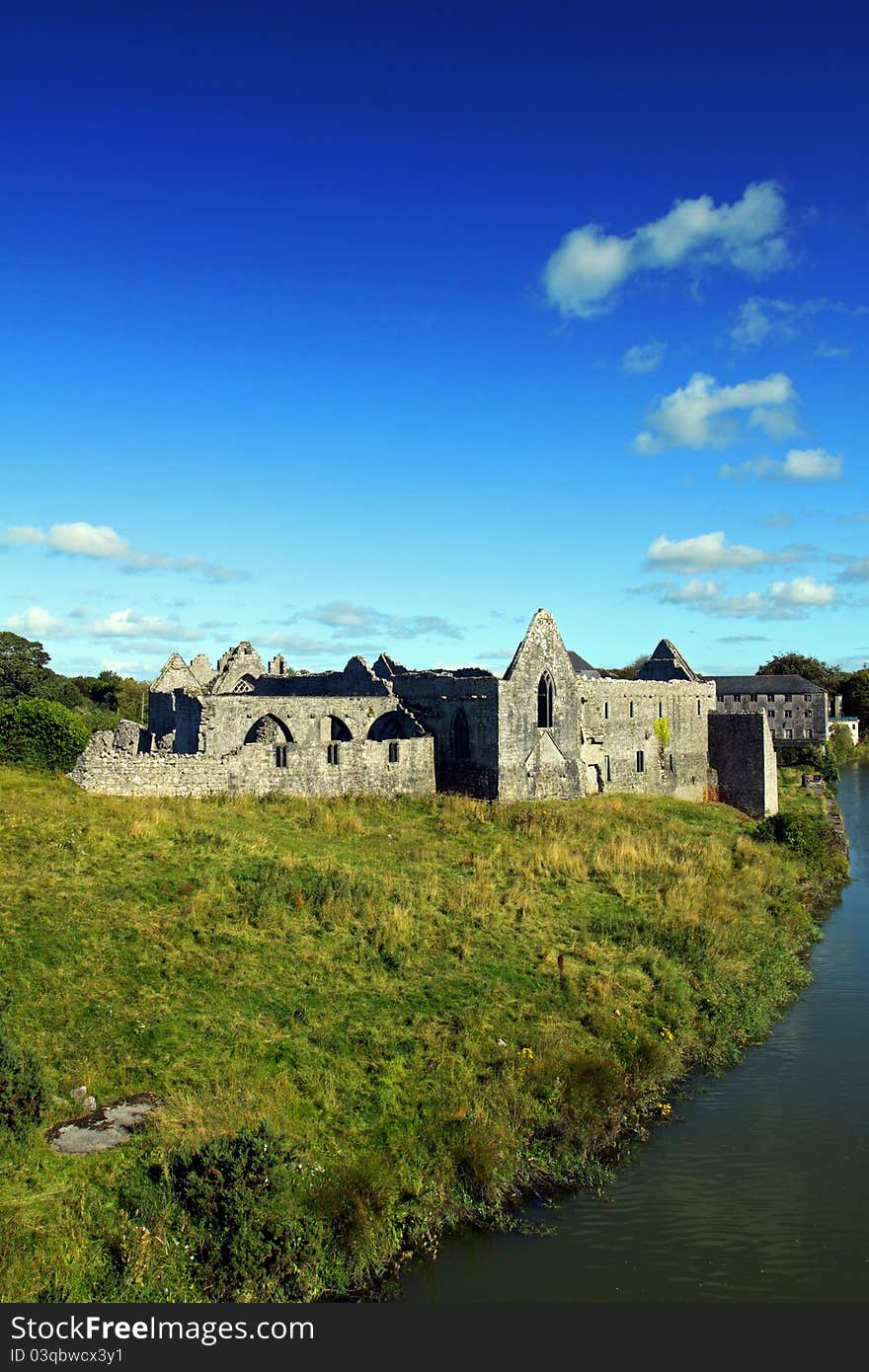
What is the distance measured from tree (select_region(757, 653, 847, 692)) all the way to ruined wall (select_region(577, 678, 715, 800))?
6876 centimetres

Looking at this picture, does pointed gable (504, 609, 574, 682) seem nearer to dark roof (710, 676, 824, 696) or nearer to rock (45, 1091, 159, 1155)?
rock (45, 1091, 159, 1155)

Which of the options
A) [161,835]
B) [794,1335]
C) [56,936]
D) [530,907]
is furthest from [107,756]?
[794,1335]

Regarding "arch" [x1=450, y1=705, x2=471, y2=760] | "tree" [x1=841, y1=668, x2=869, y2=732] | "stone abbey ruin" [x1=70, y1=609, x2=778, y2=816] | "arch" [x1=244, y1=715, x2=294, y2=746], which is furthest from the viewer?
"tree" [x1=841, y1=668, x2=869, y2=732]

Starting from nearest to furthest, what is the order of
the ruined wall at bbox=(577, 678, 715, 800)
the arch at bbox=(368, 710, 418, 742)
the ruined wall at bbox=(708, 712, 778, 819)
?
the arch at bbox=(368, 710, 418, 742) → the ruined wall at bbox=(577, 678, 715, 800) → the ruined wall at bbox=(708, 712, 778, 819)

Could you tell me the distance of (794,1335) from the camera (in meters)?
11.3

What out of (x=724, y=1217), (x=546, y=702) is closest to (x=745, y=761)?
(x=546, y=702)

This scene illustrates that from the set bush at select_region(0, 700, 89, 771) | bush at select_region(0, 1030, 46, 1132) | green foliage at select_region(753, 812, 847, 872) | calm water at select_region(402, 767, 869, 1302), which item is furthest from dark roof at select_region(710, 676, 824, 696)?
bush at select_region(0, 1030, 46, 1132)

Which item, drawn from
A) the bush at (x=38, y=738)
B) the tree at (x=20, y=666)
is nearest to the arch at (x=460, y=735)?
the bush at (x=38, y=738)

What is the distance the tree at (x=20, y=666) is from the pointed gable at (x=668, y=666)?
156ft

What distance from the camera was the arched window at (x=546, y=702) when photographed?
38.1m

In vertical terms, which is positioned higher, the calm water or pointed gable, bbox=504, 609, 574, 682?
pointed gable, bbox=504, 609, 574, 682

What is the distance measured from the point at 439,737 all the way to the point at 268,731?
23.0 feet

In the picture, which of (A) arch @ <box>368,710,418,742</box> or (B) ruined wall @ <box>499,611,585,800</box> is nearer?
(B) ruined wall @ <box>499,611,585,800</box>

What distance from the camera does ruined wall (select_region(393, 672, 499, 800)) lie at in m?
36.5
